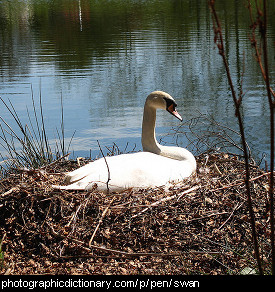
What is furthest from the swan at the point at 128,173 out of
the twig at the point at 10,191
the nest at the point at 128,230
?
the twig at the point at 10,191

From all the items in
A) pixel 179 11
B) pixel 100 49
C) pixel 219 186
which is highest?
pixel 179 11

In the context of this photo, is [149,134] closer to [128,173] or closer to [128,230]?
[128,173]

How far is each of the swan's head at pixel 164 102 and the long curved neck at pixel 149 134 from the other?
4.8 inches

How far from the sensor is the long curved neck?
7297 mm

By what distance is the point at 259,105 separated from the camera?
43.5ft

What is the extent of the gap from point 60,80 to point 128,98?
3.89 m

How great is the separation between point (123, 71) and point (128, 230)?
13.8 m

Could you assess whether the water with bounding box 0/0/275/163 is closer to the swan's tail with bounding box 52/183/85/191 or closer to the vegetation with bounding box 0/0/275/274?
the vegetation with bounding box 0/0/275/274

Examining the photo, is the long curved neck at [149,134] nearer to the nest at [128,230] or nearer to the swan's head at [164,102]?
the swan's head at [164,102]

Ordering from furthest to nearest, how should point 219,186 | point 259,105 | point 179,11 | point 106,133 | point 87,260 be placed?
point 179,11
point 259,105
point 106,133
point 219,186
point 87,260

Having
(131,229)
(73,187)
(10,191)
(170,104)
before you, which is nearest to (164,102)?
(170,104)
